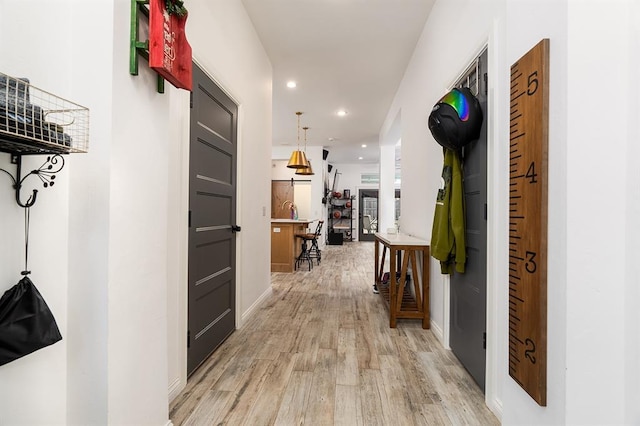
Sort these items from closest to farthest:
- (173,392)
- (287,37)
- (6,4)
Result: (6,4) < (173,392) < (287,37)

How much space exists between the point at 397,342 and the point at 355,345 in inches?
14.8

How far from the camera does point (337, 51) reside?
151 inches

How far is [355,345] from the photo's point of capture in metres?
2.69

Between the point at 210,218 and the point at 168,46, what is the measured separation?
4.33ft

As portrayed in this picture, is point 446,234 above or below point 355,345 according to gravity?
above

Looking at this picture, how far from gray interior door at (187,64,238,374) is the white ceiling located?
1.15 metres

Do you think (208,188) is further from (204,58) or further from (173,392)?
(173,392)

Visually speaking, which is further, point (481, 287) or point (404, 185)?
point (404, 185)

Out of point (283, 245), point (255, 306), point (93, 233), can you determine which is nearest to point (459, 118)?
point (93, 233)

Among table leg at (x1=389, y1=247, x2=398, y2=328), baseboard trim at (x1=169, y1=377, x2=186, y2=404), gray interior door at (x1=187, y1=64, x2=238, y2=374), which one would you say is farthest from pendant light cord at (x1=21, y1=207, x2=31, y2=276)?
table leg at (x1=389, y1=247, x2=398, y2=328)

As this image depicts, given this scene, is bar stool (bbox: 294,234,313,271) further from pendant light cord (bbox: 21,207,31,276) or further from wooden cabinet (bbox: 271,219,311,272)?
pendant light cord (bbox: 21,207,31,276)

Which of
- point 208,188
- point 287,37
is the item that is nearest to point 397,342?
point 208,188

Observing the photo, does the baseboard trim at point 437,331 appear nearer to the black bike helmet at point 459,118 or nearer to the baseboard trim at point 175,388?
the black bike helmet at point 459,118

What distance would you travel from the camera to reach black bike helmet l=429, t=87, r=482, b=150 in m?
1.99
